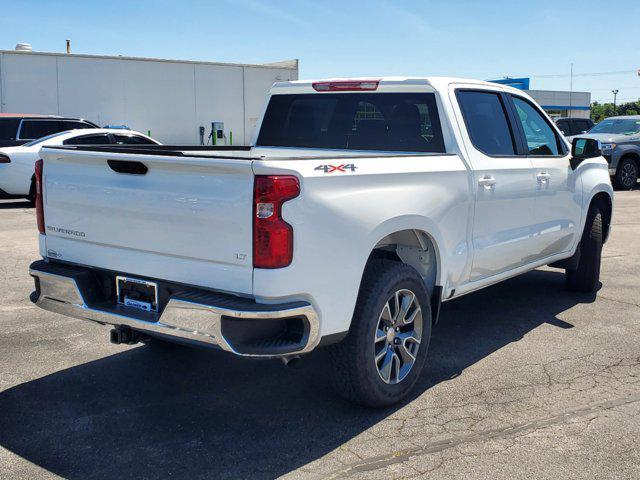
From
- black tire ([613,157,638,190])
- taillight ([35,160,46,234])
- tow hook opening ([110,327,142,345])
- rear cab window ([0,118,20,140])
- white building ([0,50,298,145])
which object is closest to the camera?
tow hook opening ([110,327,142,345])

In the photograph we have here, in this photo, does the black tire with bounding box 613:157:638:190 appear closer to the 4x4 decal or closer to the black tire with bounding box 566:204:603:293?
the black tire with bounding box 566:204:603:293

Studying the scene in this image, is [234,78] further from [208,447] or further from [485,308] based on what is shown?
[208,447]

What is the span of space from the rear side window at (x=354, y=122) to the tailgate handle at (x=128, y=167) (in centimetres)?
200

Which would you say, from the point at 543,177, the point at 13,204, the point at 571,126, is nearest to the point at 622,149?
the point at 571,126

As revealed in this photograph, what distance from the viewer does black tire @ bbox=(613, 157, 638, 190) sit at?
1891cm

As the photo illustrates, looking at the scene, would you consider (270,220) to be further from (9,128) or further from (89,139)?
(9,128)

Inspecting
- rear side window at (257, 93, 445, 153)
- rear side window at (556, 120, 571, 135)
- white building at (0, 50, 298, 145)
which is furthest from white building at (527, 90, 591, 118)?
rear side window at (257, 93, 445, 153)

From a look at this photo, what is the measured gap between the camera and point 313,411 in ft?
14.0

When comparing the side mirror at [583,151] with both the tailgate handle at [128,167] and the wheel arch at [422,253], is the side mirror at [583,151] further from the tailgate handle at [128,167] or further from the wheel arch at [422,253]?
the tailgate handle at [128,167]

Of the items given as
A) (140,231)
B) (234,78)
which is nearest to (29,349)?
(140,231)

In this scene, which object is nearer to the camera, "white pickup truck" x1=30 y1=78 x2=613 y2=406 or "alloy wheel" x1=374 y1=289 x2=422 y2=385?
"white pickup truck" x1=30 y1=78 x2=613 y2=406

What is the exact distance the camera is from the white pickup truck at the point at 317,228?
3.53 meters

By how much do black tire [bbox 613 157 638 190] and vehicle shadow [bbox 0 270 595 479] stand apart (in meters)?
14.8

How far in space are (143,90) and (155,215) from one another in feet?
80.2
